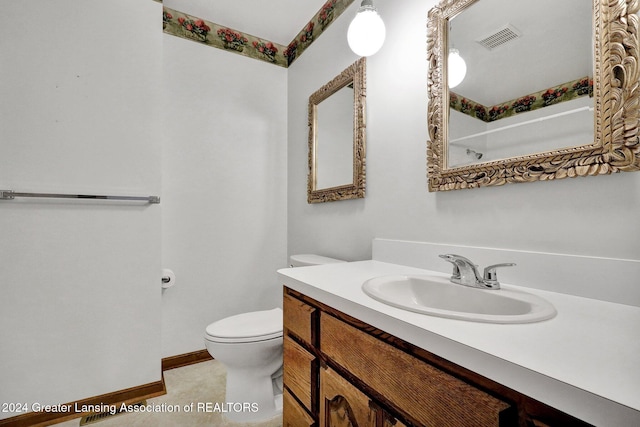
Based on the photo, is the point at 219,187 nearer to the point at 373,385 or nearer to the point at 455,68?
the point at 455,68

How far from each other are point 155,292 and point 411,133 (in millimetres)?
1682

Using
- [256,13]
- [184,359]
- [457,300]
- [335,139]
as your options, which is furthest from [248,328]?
[256,13]

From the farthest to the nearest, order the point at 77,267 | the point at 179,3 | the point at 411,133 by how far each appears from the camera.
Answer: the point at 179,3 < the point at 77,267 < the point at 411,133

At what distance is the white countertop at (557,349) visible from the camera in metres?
0.36

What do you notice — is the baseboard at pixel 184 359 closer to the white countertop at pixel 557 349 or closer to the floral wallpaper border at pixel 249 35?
the white countertop at pixel 557 349

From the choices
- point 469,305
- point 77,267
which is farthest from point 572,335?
point 77,267

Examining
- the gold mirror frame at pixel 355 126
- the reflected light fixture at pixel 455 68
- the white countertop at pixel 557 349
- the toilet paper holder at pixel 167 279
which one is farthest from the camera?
the toilet paper holder at pixel 167 279

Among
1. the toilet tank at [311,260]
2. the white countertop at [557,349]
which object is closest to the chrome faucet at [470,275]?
the white countertop at [557,349]

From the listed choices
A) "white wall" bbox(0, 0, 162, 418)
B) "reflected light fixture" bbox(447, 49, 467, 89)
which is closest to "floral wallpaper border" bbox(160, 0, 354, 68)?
"white wall" bbox(0, 0, 162, 418)

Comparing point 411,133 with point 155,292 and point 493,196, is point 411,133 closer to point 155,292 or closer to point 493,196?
point 493,196

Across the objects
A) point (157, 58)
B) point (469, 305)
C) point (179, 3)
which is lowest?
point (469, 305)

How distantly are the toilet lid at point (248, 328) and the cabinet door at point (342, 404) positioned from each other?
2.09ft

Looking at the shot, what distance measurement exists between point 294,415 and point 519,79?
4.55ft

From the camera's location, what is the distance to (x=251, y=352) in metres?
1.40
